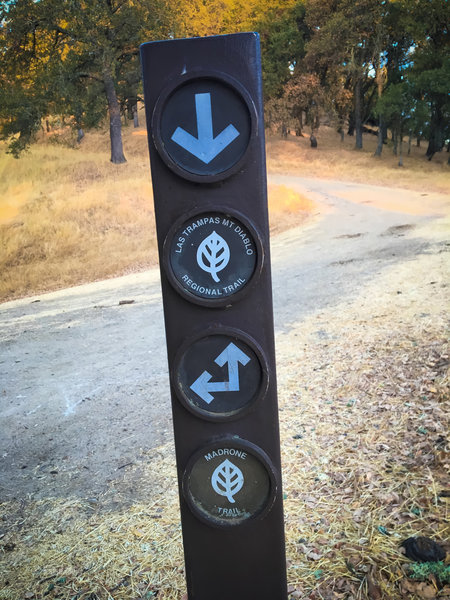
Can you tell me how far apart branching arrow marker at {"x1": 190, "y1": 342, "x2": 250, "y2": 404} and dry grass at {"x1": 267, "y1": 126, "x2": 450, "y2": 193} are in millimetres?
16542

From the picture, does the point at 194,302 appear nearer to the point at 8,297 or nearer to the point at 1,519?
the point at 1,519

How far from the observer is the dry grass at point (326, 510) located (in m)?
2.46

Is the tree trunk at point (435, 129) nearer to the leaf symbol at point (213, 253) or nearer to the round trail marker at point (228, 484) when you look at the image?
the leaf symbol at point (213, 253)

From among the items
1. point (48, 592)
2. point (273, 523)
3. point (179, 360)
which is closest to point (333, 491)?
point (273, 523)

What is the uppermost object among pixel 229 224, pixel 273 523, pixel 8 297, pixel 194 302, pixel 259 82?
pixel 259 82

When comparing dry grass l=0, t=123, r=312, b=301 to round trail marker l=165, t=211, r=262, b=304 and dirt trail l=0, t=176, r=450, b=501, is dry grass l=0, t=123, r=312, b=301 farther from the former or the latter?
round trail marker l=165, t=211, r=262, b=304

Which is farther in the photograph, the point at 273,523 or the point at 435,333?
the point at 435,333

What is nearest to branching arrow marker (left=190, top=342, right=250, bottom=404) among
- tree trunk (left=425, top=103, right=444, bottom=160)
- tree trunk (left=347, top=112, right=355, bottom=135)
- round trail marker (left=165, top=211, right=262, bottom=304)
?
round trail marker (left=165, top=211, right=262, bottom=304)

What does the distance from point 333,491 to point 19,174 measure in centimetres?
1875

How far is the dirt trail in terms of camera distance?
3.77 metres

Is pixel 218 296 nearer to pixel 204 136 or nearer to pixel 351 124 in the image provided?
pixel 204 136

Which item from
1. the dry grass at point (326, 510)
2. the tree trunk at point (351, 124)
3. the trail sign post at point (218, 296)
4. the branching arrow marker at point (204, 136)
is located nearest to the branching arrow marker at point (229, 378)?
the trail sign post at point (218, 296)

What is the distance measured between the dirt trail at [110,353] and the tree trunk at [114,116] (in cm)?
1219

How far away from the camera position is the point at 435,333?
493cm
